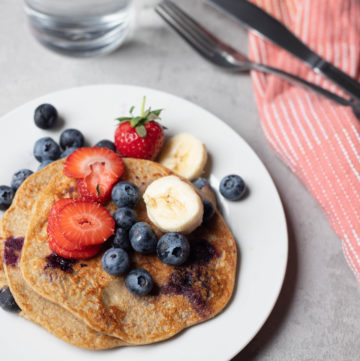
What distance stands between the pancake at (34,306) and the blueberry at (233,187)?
70 cm

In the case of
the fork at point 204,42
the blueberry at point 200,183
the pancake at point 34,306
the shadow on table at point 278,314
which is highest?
the fork at point 204,42

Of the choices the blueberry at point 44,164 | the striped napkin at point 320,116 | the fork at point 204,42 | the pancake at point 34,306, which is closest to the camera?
the pancake at point 34,306

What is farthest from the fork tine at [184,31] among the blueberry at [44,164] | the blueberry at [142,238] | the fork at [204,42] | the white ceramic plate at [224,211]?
the blueberry at [142,238]

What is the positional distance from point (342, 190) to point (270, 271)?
54 cm

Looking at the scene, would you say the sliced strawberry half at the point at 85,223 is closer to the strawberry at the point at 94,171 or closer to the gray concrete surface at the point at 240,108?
the strawberry at the point at 94,171

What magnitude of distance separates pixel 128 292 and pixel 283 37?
1.52 m

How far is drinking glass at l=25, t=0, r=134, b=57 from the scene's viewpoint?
2266mm

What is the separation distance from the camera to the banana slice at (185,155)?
75.8 inches

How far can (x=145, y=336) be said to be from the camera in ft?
5.14

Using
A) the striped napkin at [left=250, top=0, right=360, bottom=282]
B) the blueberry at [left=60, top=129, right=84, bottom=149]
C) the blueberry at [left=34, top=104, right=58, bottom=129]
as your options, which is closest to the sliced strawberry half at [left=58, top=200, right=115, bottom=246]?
the blueberry at [left=60, top=129, right=84, bottom=149]

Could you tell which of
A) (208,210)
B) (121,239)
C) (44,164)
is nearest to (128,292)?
(121,239)

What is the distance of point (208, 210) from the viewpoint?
1.75 meters

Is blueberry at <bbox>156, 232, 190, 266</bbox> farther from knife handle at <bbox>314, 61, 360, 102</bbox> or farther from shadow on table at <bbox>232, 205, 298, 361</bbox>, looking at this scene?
knife handle at <bbox>314, 61, 360, 102</bbox>

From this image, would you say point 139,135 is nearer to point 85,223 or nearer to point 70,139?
point 70,139
